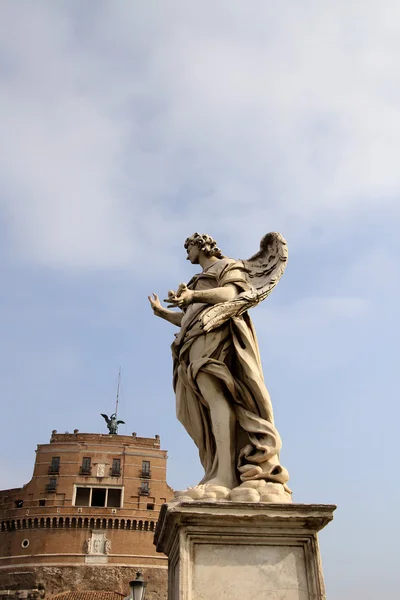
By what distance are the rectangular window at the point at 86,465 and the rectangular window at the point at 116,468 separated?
74.0 inches

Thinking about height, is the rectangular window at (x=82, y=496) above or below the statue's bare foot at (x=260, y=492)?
above

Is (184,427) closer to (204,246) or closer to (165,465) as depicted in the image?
(204,246)

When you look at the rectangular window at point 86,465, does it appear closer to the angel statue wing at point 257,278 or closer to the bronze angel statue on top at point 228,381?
the bronze angel statue on top at point 228,381

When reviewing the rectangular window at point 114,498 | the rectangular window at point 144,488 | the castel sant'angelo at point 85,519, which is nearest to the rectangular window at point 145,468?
the castel sant'angelo at point 85,519

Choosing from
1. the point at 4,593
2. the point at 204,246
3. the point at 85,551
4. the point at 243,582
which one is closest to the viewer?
the point at 243,582

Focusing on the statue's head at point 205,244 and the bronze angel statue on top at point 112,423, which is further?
the bronze angel statue on top at point 112,423

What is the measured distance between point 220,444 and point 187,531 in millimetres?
700

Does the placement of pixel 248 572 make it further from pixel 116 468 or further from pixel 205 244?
pixel 116 468

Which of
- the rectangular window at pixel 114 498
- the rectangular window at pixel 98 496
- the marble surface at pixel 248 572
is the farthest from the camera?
the rectangular window at pixel 98 496

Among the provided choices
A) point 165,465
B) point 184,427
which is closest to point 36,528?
point 165,465

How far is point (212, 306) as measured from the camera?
13.1 feet

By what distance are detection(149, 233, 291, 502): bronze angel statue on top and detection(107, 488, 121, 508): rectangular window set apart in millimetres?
44491

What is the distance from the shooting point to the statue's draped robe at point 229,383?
144 inches

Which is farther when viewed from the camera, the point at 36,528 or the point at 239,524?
the point at 36,528
